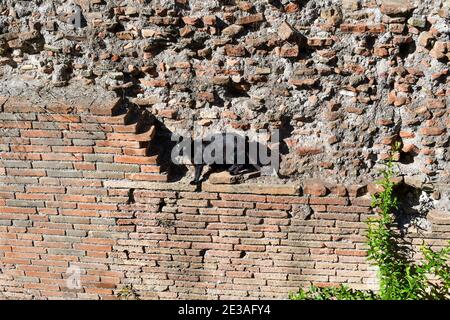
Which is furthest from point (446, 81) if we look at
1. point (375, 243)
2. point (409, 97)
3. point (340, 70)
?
point (375, 243)

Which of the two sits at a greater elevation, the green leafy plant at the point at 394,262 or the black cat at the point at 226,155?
the black cat at the point at 226,155

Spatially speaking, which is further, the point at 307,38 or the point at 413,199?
the point at 413,199

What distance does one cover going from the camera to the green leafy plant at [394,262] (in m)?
3.77

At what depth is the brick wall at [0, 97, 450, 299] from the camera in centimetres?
386

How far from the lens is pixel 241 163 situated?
3963mm

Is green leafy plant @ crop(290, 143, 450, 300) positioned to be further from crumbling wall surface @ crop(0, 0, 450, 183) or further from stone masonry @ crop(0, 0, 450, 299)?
crumbling wall surface @ crop(0, 0, 450, 183)

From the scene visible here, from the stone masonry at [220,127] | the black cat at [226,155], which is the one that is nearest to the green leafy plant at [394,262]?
the stone masonry at [220,127]

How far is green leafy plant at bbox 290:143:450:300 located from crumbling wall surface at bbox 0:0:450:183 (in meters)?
0.22

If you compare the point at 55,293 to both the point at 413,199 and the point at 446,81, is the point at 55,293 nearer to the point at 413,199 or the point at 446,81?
the point at 413,199

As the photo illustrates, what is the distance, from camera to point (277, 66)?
12.0 ft

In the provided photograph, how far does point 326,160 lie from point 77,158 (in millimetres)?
1921

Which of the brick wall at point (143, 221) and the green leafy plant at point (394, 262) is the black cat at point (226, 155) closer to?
the brick wall at point (143, 221)

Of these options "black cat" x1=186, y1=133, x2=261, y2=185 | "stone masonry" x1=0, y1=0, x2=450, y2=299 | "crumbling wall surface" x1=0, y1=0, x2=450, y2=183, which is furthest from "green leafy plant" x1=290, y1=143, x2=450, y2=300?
"black cat" x1=186, y1=133, x2=261, y2=185

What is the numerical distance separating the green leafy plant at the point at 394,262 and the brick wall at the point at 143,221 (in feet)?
0.39
